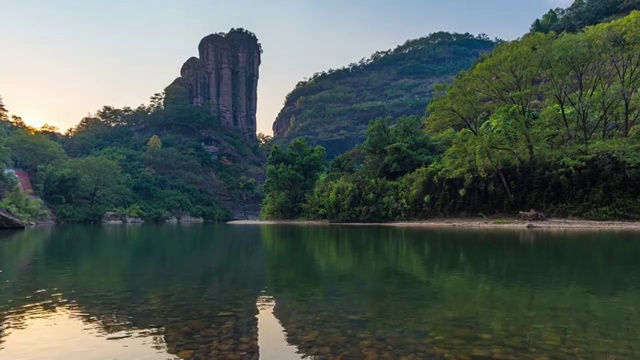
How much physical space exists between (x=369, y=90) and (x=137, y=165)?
288 ft

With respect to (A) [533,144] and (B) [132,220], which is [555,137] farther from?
(B) [132,220]

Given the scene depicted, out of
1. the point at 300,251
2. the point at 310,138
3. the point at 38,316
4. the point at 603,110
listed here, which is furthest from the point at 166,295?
the point at 310,138

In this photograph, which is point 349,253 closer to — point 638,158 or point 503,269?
point 503,269

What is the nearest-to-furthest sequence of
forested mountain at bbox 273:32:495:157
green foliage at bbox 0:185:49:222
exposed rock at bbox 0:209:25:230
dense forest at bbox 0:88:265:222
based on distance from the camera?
1. exposed rock at bbox 0:209:25:230
2. green foliage at bbox 0:185:49:222
3. dense forest at bbox 0:88:265:222
4. forested mountain at bbox 273:32:495:157

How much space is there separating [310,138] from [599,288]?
127 m

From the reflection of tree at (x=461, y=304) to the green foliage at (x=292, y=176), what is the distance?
39.0 metres

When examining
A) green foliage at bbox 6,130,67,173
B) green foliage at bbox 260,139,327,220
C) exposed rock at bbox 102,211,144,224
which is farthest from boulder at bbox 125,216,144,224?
green foliage at bbox 260,139,327,220

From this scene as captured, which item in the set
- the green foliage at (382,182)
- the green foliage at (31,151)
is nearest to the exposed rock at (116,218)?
the green foliage at (31,151)

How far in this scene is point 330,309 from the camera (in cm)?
727

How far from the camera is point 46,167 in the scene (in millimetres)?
61062

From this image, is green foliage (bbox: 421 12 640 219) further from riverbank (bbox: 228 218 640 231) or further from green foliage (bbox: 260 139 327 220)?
green foliage (bbox: 260 139 327 220)

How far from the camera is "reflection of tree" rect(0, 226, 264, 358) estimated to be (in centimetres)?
592

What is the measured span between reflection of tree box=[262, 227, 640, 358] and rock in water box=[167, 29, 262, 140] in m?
104

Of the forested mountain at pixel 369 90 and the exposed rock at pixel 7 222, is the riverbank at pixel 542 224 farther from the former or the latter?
the forested mountain at pixel 369 90
